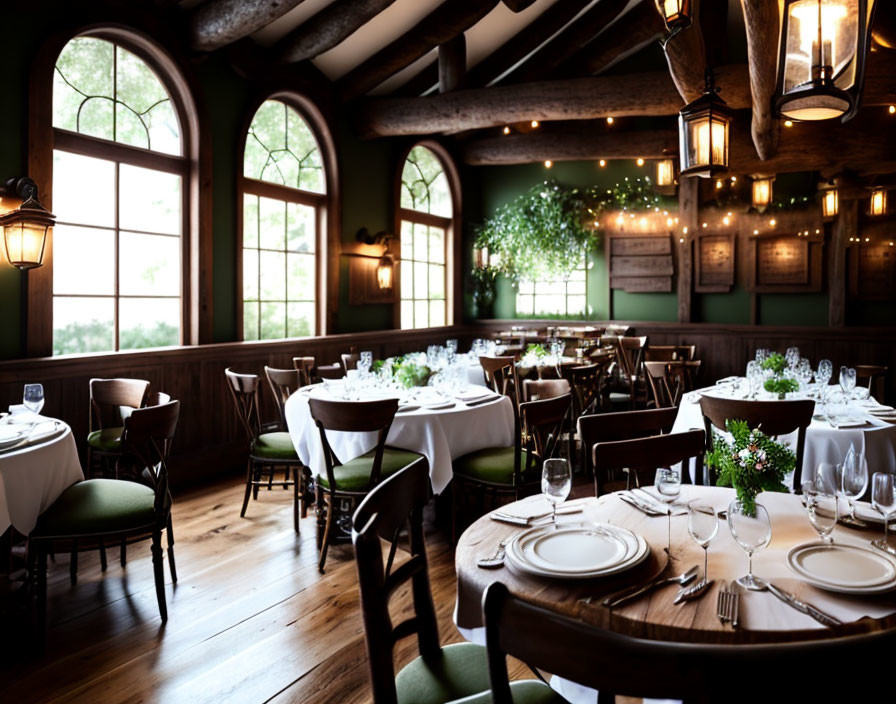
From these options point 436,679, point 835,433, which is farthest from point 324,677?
point 835,433

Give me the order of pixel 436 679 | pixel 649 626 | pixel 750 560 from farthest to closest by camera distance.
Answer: pixel 436 679, pixel 750 560, pixel 649 626

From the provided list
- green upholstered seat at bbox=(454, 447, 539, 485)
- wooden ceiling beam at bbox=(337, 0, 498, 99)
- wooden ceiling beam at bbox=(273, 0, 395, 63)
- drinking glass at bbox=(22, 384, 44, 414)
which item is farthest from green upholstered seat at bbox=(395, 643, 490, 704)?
wooden ceiling beam at bbox=(337, 0, 498, 99)

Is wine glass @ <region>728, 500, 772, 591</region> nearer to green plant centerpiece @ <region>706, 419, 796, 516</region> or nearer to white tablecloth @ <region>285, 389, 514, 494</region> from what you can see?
green plant centerpiece @ <region>706, 419, 796, 516</region>

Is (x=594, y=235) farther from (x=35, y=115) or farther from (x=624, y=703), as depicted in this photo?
(x=624, y=703)

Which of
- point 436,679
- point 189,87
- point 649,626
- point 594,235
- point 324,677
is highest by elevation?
point 189,87

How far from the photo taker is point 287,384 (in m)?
4.28

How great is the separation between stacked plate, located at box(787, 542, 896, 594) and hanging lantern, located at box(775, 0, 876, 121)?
1301 mm

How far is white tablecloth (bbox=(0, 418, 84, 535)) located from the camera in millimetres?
2609

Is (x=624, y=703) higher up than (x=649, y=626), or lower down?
lower down

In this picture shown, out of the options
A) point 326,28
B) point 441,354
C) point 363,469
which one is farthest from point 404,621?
point 326,28

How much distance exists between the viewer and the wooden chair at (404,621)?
4.44 ft

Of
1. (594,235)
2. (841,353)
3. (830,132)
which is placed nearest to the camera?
(830,132)

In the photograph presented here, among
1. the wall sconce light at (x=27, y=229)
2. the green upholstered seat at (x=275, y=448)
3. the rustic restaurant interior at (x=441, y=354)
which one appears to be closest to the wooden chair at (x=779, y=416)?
the rustic restaurant interior at (x=441, y=354)

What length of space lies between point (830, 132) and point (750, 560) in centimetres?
584
